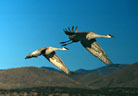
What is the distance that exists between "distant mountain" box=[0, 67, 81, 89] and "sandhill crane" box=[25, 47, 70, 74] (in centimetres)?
14315

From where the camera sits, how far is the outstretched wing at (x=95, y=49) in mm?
11766

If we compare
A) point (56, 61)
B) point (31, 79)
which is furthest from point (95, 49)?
point (31, 79)

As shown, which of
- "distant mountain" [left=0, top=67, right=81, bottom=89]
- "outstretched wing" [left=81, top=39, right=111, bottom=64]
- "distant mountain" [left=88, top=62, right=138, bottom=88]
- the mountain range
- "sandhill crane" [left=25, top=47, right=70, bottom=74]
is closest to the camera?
"sandhill crane" [left=25, top=47, right=70, bottom=74]

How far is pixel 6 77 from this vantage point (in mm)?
174500

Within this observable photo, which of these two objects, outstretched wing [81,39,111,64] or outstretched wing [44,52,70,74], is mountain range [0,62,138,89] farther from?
outstretched wing [44,52,70,74]

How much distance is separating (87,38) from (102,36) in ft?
2.15

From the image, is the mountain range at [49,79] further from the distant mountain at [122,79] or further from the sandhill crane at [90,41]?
the sandhill crane at [90,41]

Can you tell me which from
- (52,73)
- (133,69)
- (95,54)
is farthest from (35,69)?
(95,54)

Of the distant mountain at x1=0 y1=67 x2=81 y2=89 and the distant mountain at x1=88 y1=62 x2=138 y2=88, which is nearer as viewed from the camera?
the distant mountain at x1=88 y1=62 x2=138 y2=88

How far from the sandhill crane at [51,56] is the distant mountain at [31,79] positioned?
470ft

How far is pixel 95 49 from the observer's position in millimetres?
12234

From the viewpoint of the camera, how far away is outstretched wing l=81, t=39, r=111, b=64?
11766 mm

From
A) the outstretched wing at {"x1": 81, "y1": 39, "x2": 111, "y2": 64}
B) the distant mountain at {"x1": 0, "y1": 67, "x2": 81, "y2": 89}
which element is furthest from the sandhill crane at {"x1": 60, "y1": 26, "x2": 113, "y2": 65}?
the distant mountain at {"x1": 0, "y1": 67, "x2": 81, "y2": 89}

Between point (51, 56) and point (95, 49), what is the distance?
74.9 inches
